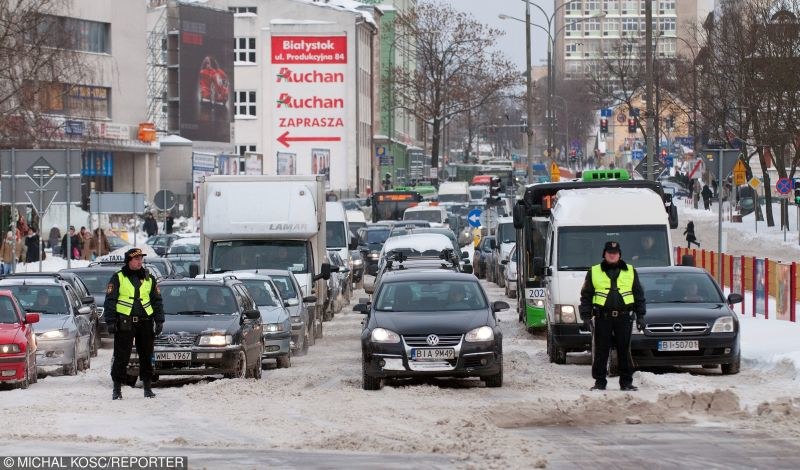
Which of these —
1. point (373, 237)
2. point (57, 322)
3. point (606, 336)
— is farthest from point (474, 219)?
point (606, 336)

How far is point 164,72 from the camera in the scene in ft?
340

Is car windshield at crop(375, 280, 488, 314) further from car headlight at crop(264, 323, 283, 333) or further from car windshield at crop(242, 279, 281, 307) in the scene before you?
car windshield at crop(242, 279, 281, 307)

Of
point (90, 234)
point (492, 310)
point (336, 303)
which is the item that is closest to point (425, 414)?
point (492, 310)

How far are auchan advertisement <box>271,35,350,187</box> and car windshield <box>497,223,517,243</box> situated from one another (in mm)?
73457

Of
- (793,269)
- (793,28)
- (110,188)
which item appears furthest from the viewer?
(110,188)

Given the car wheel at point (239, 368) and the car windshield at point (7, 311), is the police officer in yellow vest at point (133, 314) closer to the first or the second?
the car wheel at point (239, 368)

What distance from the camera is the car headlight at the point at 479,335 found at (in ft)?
65.5

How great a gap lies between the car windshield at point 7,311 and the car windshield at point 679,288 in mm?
7794

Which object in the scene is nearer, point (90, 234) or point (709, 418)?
point (709, 418)

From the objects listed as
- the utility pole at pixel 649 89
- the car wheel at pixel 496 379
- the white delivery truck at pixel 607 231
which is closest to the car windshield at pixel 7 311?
the car wheel at pixel 496 379

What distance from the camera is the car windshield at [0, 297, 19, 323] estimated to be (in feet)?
70.9

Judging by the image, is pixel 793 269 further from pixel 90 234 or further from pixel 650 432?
pixel 90 234

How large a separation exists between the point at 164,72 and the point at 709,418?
90.2 meters

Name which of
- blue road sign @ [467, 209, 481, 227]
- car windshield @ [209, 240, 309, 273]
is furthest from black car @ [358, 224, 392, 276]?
car windshield @ [209, 240, 309, 273]
